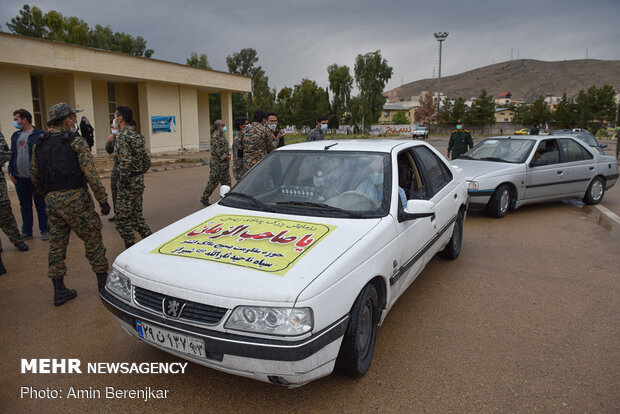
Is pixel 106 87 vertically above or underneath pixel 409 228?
above

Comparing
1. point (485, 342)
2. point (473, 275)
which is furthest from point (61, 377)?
point (473, 275)

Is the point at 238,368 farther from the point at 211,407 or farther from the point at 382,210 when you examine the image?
the point at 382,210

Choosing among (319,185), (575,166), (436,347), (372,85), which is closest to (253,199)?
(319,185)

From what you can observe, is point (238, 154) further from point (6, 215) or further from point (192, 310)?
point (192, 310)

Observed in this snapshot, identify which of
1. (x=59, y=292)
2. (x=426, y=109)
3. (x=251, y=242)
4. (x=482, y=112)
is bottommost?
(x=59, y=292)

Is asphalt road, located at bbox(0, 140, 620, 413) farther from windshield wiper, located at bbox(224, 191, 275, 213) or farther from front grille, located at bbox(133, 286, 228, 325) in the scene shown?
windshield wiper, located at bbox(224, 191, 275, 213)

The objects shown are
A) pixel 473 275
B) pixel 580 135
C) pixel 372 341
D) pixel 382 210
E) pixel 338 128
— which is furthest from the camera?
pixel 338 128

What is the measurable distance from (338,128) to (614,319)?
60.5 meters

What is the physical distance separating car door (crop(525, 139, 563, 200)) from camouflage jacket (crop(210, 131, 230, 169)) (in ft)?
19.0

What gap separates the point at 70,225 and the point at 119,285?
1.54 metres

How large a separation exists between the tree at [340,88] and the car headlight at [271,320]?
6382 centimetres

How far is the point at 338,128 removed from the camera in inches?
2470

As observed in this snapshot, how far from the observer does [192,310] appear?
2334 mm

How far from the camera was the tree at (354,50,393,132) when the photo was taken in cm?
5959
